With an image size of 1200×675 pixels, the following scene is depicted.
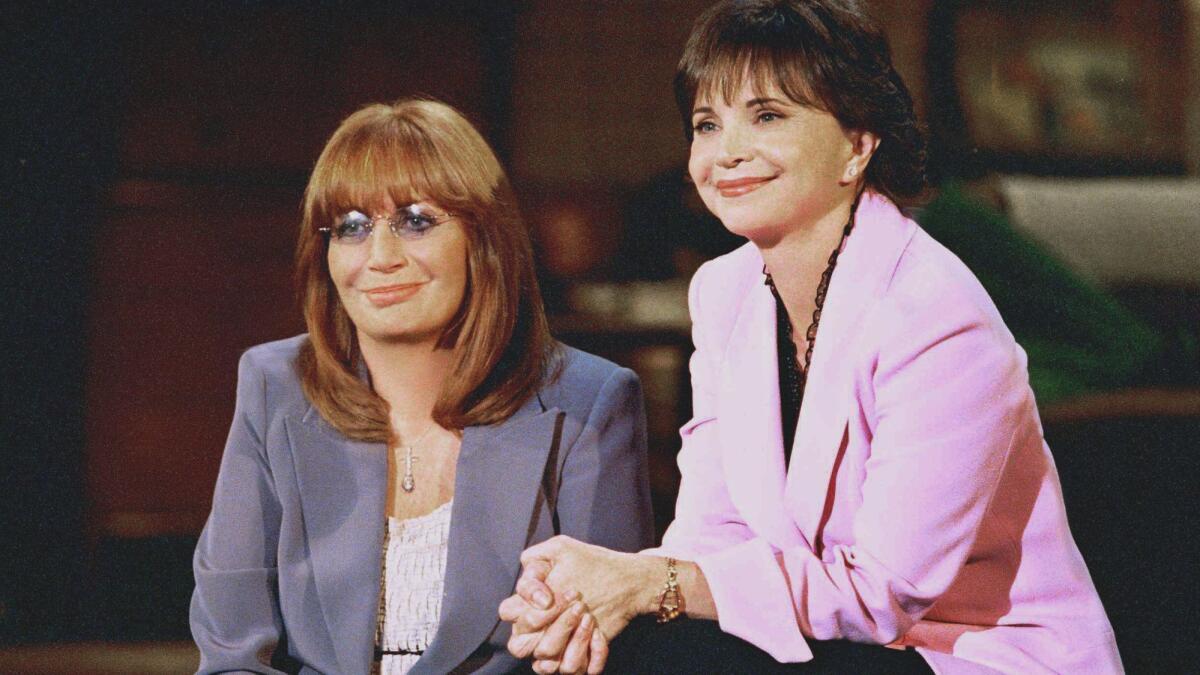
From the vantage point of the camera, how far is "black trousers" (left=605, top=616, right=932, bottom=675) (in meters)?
1.68

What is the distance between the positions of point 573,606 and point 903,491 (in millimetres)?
437

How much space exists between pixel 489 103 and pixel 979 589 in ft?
5.89

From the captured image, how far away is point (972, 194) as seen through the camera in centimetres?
330

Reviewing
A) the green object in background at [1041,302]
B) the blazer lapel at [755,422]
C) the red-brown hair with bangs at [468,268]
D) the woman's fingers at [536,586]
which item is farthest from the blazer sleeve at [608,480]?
the green object in background at [1041,302]

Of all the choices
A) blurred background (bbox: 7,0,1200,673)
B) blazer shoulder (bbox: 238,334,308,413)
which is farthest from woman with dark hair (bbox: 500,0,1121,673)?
blurred background (bbox: 7,0,1200,673)

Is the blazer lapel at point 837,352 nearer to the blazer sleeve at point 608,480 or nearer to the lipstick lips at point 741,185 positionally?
the lipstick lips at point 741,185

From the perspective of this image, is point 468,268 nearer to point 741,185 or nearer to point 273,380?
point 273,380

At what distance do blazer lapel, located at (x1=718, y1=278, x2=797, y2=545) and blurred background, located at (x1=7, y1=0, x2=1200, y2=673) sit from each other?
3.52ft

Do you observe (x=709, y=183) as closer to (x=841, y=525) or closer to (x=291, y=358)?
(x=841, y=525)

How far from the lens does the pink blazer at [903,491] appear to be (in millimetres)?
1658

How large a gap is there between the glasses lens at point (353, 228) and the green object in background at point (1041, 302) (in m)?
1.43

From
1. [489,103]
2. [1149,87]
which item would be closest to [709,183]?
[489,103]

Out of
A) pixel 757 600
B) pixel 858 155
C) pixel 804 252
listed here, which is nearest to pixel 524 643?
pixel 757 600

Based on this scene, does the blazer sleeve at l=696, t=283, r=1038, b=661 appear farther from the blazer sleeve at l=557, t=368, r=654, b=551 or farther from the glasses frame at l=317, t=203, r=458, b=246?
the glasses frame at l=317, t=203, r=458, b=246
